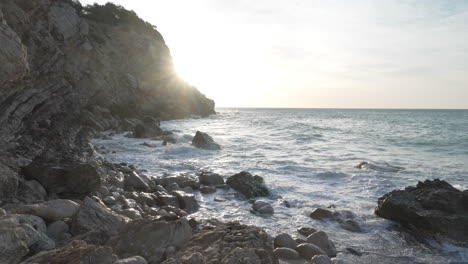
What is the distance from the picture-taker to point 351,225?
19.3 ft

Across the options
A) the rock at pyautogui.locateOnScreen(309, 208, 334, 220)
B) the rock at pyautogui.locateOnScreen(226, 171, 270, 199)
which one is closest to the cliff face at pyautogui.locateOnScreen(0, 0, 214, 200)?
the rock at pyautogui.locateOnScreen(226, 171, 270, 199)

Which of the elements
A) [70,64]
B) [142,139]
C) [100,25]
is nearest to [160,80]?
[100,25]

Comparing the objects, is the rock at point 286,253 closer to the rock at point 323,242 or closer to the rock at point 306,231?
the rock at point 323,242

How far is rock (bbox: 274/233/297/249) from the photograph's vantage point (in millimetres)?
4723

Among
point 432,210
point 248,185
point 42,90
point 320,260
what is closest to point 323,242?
point 320,260

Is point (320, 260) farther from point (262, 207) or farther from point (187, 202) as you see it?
point (187, 202)

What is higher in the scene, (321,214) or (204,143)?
(204,143)

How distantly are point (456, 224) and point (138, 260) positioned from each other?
5.72 metres

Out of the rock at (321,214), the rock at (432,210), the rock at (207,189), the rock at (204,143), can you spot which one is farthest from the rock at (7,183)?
the rock at (204,143)

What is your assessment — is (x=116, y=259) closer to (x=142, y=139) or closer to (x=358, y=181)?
(x=358, y=181)

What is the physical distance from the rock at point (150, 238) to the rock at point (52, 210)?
0.95 m

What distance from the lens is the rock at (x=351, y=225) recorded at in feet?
18.9

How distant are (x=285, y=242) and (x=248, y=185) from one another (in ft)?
10.2

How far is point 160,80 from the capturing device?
126ft
